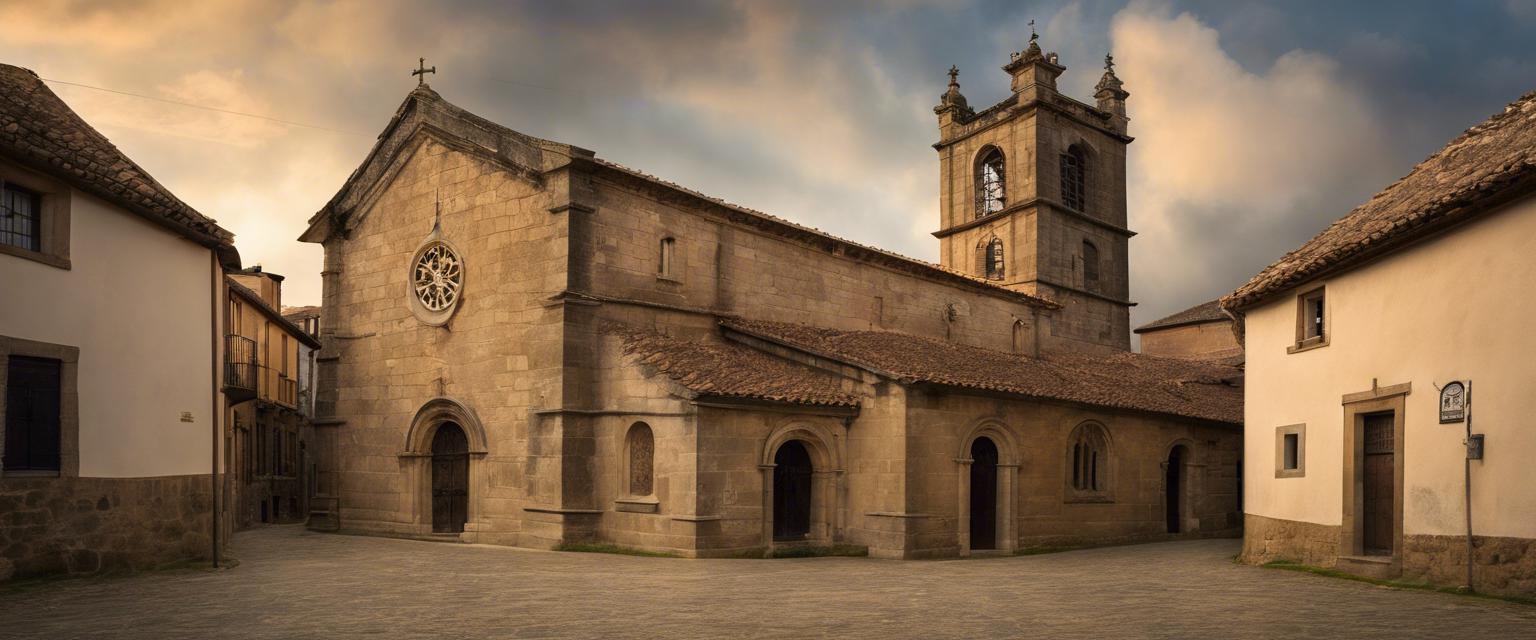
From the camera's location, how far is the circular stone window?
22359mm

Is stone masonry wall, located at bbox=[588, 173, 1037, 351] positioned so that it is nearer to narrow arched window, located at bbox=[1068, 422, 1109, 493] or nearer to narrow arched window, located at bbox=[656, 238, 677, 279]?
narrow arched window, located at bbox=[656, 238, 677, 279]

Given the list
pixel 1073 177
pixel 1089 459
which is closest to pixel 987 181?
pixel 1073 177

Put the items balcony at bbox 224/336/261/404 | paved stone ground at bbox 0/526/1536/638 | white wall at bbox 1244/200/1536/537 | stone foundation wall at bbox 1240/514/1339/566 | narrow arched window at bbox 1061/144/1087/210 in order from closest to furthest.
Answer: paved stone ground at bbox 0/526/1536/638
white wall at bbox 1244/200/1536/537
stone foundation wall at bbox 1240/514/1339/566
balcony at bbox 224/336/261/404
narrow arched window at bbox 1061/144/1087/210

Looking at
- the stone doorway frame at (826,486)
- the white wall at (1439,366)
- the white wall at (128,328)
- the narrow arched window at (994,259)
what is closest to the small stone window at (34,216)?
the white wall at (128,328)

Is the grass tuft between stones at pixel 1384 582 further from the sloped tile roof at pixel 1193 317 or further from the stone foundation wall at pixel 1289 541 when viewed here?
the sloped tile roof at pixel 1193 317

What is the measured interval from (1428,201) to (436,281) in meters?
18.1

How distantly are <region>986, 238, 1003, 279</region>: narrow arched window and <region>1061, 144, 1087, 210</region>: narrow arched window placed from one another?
2854 millimetres

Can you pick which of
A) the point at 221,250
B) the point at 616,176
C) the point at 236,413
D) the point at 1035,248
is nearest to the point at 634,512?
the point at 616,176

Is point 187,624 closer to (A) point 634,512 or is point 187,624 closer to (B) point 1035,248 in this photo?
(A) point 634,512

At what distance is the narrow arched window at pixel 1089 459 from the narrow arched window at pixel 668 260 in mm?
9590

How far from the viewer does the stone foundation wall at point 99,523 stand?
13.0m

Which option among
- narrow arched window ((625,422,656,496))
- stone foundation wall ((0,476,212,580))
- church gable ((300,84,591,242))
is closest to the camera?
stone foundation wall ((0,476,212,580))

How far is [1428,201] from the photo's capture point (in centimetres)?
1375

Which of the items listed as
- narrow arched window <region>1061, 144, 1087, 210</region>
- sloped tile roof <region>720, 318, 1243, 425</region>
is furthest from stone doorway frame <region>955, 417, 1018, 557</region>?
narrow arched window <region>1061, 144, 1087, 210</region>
